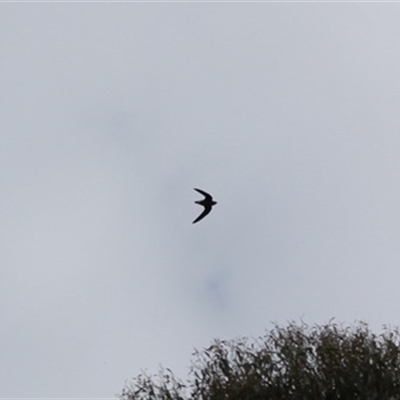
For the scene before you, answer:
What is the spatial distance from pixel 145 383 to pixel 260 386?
5579 mm

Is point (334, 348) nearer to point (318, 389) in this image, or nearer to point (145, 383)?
point (318, 389)

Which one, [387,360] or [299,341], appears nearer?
[387,360]

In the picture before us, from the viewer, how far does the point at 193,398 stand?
36.9 meters

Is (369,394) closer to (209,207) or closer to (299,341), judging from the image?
(299,341)

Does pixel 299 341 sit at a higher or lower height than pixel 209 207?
lower

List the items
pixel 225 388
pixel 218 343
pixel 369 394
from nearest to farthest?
pixel 369 394 → pixel 225 388 → pixel 218 343

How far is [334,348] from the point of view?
36.5 metres

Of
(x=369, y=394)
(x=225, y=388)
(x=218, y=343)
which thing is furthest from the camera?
(x=218, y=343)

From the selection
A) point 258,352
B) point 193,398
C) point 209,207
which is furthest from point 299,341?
point 209,207

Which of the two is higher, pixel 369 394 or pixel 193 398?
pixel 193 398

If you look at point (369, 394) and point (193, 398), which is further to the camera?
point (193, 398)

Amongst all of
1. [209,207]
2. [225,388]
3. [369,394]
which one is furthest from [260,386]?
[209,207]

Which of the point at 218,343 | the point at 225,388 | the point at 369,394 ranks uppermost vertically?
the point at 218,343

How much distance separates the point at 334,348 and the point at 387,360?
1960 mm
